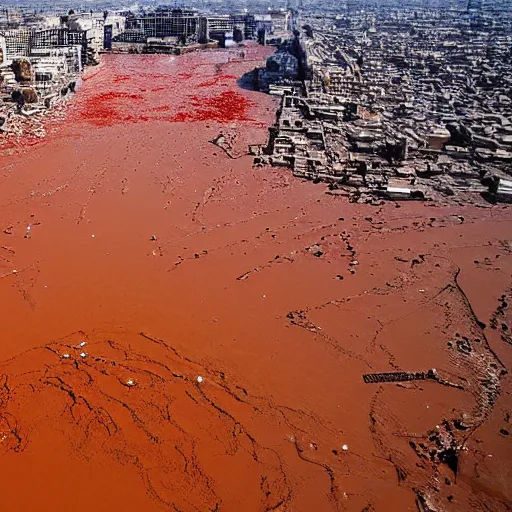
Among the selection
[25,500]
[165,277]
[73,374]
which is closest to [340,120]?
[165,277]

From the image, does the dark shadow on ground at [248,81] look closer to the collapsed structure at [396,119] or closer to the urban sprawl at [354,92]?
the urban sprawl at [354,92]

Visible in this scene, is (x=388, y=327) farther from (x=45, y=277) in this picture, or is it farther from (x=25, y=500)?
(x=45, y=277)

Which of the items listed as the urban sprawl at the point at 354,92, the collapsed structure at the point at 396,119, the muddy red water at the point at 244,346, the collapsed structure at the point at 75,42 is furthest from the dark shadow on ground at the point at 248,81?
the muddy red water at the point at 244,346

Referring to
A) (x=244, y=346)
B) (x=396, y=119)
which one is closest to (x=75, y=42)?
(x=396, y=119)

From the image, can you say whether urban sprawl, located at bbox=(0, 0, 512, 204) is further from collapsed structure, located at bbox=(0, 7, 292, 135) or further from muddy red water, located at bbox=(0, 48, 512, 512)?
muddy red water, located at bbox=(0, 48, 512, 512)

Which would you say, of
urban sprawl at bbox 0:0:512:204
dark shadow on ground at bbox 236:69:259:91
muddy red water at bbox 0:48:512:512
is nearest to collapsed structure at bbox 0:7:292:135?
urban sprawl at bbox 0:0:512:204

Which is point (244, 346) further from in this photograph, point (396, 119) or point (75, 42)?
point (75, 42)
